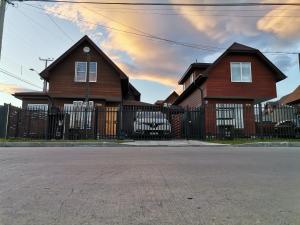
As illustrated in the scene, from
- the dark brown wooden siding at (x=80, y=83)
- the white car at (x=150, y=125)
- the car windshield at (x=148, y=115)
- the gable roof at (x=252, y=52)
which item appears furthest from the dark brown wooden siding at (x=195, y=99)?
the white car at (x=150, y=125)

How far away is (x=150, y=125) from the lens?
59.4 ft

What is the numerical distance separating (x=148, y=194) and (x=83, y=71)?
21.9m

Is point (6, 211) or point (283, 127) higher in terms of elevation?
point (283, 127)

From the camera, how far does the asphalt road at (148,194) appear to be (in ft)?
11.0

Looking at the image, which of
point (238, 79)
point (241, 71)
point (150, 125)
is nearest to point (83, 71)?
point (150, 125)

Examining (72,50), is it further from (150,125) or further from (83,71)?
(150,125)

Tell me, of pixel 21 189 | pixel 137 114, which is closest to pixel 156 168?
pixel 21 189

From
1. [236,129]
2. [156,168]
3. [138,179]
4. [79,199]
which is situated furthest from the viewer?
[236,129]

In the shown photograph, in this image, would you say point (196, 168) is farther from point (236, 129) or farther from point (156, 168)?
point (236, 129)

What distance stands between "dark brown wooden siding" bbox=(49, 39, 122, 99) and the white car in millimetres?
6668

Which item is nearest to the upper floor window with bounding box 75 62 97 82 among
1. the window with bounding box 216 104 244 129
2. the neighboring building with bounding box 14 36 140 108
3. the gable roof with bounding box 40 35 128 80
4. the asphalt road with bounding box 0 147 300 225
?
the neighboring building with bounding box 14 36 140 108

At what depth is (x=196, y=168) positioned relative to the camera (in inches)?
264

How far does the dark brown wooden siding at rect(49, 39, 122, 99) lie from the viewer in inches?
961

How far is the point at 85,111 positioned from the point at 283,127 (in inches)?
475
